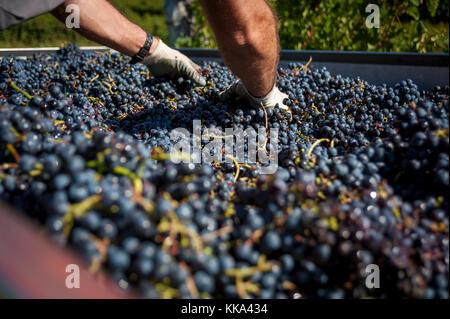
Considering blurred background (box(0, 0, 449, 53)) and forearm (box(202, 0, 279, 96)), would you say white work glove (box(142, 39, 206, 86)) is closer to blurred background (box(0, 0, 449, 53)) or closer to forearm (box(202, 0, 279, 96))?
forearm (box(202, 0, 279, 96))

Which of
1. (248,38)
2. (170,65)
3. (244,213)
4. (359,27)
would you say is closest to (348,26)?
(359,27)

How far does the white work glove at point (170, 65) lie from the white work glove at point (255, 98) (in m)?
0.35

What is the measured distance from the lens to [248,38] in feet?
5.02

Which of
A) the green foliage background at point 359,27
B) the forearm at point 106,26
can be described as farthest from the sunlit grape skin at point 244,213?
the green foliage background at point 359,27

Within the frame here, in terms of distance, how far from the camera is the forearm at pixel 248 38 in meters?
1.43

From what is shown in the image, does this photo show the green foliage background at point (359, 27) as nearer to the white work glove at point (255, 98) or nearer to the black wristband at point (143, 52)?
the black wristband at point (143, 52)

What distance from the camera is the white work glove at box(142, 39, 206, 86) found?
224 centimetres

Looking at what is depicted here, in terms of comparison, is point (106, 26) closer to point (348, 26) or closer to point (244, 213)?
point (244, 213)

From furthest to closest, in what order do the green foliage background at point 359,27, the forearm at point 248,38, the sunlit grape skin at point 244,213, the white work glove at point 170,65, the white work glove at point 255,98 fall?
the green foliage background at point 359,27 → the white work glove at point 170,65 → the white work glove at point 255,98 → the forearm at point 248,38 → the sunlit grape skin at point 244,213

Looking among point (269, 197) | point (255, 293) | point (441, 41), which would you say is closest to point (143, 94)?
point (269, 197)

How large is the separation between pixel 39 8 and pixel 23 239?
61.3 inches

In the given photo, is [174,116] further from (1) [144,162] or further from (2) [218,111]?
(1) [144,162]

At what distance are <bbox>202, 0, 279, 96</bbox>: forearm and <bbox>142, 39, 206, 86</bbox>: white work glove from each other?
58cm

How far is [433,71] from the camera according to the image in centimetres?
187
